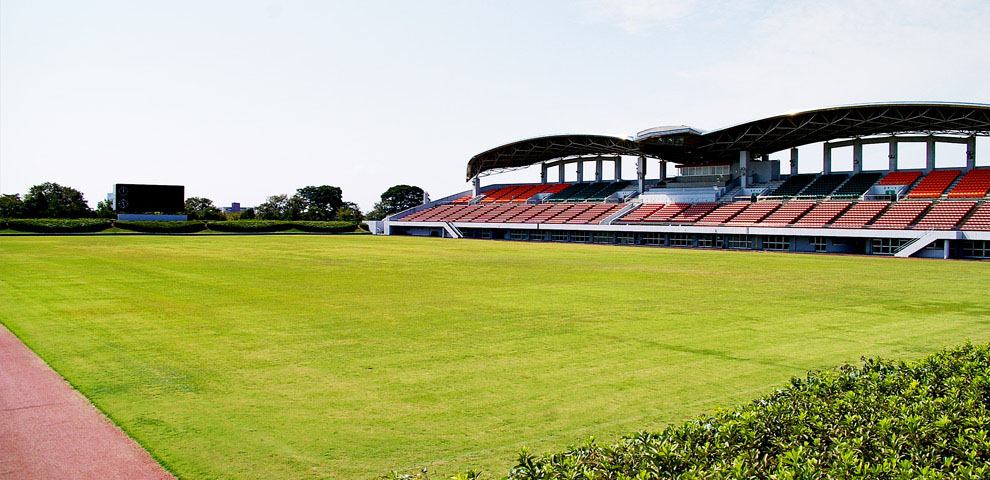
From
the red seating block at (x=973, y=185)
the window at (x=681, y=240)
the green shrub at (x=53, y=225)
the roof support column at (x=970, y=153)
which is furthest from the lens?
the green shrub at (x=53, y=225)

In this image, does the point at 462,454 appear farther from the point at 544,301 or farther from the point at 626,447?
the point at 544,301

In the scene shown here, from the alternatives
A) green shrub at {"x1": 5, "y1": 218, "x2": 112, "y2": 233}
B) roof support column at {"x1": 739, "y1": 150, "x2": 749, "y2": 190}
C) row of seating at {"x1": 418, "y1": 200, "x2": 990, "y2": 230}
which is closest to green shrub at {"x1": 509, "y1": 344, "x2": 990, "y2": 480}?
row of seating at {"x1": 418, "y1": 200, "x2": 990, "y2": 230}

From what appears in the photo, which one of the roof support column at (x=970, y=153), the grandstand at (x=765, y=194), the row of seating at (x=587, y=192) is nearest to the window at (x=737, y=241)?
the grandstand at (x=765, y=194)

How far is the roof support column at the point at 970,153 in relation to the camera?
57594mm

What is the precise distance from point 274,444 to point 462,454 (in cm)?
217

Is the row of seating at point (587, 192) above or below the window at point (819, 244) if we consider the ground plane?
above

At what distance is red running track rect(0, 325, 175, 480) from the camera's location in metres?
6.41

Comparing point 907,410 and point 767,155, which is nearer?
point 907,410

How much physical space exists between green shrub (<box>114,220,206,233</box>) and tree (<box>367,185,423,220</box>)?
63255 mm

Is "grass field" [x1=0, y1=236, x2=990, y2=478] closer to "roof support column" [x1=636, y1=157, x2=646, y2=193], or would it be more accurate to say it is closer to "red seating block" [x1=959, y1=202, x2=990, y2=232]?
"red seating block" [x1=959, y1=202, x2=990, y2=232]

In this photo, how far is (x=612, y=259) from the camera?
38.9 meters

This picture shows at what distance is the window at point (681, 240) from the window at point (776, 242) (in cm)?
686

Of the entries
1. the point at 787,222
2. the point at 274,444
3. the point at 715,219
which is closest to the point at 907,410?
the point at 274,444

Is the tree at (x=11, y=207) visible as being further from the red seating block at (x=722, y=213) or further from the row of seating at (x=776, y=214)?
the red seating block at (x=722, y=213)
